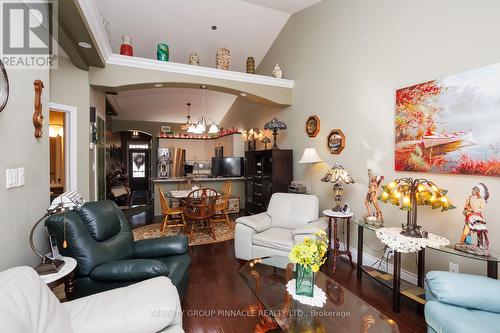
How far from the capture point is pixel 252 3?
4254mm

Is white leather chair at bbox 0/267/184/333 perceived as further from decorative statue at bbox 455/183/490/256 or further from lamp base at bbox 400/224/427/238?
decorative statue at bbox 455/183/490/256

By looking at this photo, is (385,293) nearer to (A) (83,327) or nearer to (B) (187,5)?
(A) (83,327)

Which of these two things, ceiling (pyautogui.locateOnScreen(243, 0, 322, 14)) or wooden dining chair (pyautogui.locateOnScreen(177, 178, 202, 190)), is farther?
wooden dining chair (pyautogui.locateOnScreen(177, 178, 202, 190))

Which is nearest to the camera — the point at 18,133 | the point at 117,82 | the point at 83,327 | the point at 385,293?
the point at 83,327

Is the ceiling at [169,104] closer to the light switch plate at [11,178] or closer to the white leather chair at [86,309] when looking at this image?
the light switch plate at [11,178]

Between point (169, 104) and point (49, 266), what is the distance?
6768mm

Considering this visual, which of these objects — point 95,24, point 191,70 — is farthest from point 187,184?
point 95,24

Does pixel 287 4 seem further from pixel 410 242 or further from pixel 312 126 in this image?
pixel 410 242

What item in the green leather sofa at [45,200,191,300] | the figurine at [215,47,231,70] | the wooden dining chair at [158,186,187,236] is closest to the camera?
the green leather sofa at [45,200,191,300]

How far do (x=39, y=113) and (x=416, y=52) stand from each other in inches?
138

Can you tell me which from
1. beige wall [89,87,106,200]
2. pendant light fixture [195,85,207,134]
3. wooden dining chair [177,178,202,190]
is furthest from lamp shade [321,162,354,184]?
beige wall [89,87,106,200]

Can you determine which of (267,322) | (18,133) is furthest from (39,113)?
(267,322)

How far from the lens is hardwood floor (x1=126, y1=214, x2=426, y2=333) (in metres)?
1.97

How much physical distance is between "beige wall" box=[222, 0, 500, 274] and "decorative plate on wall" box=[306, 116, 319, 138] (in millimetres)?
105
